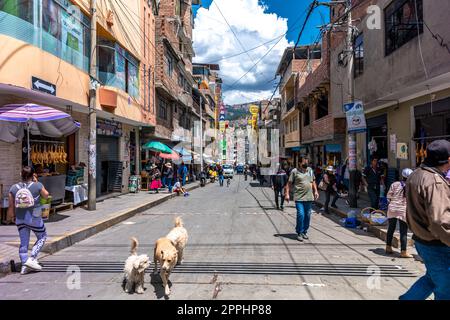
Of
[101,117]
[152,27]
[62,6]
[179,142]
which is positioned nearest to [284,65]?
[179,142]

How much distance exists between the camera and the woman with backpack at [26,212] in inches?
228

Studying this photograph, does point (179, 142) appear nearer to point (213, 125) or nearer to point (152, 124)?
point (152, 124)

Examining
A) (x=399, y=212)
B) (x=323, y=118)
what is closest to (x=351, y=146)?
(x=399, y=212)

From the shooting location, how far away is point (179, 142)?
110 feet

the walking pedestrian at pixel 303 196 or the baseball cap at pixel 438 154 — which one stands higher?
the baseball cap at pixel 438 154

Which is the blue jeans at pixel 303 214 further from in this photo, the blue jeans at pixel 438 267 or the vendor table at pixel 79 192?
the vendor table at pixel 79 192

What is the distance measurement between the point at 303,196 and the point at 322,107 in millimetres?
17293

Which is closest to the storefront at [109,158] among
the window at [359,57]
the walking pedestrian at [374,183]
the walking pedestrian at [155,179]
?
the walking pedestrian at [155,179]

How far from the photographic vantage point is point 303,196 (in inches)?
320

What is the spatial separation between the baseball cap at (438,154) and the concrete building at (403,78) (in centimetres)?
624

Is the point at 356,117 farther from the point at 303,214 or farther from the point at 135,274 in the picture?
the point at 135,274

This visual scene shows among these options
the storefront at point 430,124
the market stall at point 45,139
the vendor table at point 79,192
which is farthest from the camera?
the vendor table at point 79,192

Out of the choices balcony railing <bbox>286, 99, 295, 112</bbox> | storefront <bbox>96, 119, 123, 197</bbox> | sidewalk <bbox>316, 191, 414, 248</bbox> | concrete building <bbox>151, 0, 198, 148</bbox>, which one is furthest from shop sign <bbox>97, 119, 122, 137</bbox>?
balcony railing <bbox>286, 99, 295, 112</bbox>
